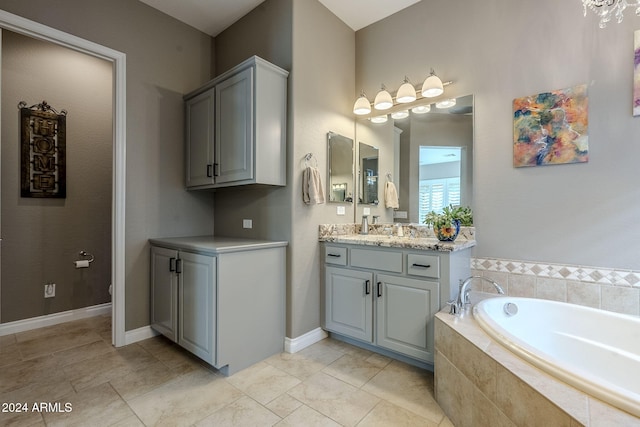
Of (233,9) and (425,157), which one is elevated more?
(233,9)

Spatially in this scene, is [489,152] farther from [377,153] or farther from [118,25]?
[118,25]

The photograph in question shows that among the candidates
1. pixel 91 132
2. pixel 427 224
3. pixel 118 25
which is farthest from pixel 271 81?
pixel 91 132

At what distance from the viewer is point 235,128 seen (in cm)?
240

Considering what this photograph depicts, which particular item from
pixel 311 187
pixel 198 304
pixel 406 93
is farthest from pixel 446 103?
pixel 198 304

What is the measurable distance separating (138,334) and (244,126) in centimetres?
201

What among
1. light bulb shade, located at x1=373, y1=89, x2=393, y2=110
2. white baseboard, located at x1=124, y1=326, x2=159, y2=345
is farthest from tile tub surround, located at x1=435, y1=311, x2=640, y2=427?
white baseboard, located at x1=124, y1=326, x2=159, y2=345

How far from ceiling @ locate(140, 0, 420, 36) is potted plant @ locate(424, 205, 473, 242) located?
1.95 meters

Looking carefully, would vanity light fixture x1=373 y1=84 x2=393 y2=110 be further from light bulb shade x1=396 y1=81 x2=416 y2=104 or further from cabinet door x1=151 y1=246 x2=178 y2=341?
cabinet door x1=151 y1=246 x2=178 y2=341

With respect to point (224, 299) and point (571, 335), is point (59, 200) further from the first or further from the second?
point (571, 335)

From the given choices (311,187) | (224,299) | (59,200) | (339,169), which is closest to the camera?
(224,299)

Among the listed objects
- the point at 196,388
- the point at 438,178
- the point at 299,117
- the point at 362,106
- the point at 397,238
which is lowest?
the point at 196,388

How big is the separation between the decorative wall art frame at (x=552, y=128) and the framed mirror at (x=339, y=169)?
55.1 inches

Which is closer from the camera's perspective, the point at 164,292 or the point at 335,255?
the point at 164,292

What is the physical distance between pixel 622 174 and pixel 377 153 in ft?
A: 5.91
